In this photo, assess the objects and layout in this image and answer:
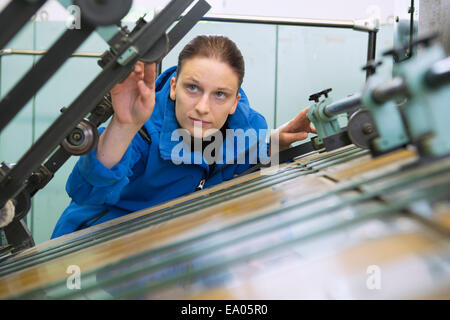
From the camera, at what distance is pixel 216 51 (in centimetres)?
156

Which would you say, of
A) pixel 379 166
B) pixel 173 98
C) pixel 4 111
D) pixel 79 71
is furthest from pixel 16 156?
pixel 379 166

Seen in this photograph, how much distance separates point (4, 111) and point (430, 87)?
2.29 ft

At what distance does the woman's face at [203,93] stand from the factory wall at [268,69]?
1.20 metres

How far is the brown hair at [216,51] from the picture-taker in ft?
5.10

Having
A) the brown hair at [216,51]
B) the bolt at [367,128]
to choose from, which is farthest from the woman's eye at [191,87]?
the bolt at [367,128]

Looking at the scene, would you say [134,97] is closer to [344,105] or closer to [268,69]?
[344,105]

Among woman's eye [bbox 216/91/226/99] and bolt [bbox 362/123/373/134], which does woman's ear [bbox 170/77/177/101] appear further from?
bolt [bbox 362/123/373/134]

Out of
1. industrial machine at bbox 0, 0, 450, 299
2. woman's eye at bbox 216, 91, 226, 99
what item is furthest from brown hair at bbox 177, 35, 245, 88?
industrial machine at bbox 0, 0, 450, 299

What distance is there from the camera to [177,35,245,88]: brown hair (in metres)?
1.55

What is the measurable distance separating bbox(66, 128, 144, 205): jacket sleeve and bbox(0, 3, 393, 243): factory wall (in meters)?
1.55

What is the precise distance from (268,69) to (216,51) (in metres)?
1.26

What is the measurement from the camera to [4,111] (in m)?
0.77
